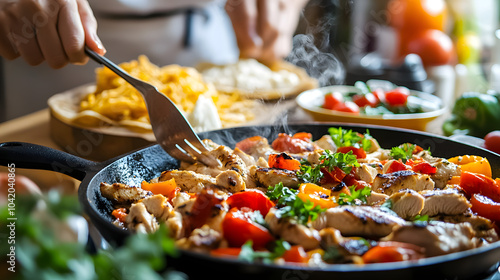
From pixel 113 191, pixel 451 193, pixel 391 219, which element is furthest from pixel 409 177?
pixel 113 191

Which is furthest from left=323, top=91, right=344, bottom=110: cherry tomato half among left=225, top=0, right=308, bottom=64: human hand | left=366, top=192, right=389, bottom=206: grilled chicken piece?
left=366, top=192, right=389, bottom=206: grilled chicken piece

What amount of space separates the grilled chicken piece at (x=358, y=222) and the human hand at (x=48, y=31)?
5.14ft

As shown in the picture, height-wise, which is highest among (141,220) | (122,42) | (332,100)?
(141,220)

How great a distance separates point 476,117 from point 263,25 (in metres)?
1.99

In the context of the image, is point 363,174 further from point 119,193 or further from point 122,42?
point 122,42

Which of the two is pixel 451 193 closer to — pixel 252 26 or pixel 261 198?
pixel 261 198

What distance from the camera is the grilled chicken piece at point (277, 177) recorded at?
1900mm

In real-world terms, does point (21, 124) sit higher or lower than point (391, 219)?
lower

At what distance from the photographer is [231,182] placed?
71.6 inches

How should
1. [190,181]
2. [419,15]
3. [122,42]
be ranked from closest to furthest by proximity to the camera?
[190,181], [122,42], [419,15]

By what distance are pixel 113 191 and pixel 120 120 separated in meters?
1.41

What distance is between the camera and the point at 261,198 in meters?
1.71

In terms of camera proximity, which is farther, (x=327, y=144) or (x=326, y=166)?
(x=327, y=144)

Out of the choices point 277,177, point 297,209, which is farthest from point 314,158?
point 297,209
